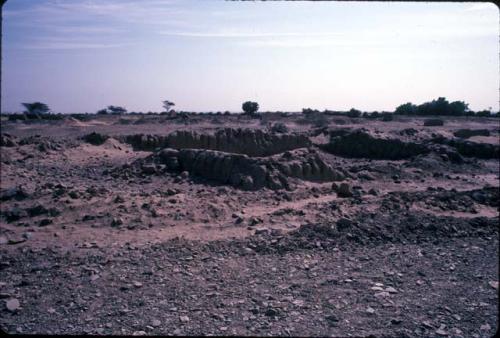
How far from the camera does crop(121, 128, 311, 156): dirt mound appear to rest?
1577cm

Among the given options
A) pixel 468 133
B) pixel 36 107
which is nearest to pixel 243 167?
pixel 468 133

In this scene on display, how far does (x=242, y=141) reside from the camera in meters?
15.9

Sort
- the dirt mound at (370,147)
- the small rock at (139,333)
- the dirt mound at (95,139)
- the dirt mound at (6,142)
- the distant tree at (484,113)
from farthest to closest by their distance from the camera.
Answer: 1. the distant tree at (484,113)
2. the dirt mound at (95,139)
3. the dirt mound at (370,147)
4. the dirt mound at (6,142)
5. the small rock at (139,333)

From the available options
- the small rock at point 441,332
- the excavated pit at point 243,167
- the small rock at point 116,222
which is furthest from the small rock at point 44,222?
the small rock at point 441,332

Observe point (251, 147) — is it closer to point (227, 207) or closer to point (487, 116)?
point (227, 207)

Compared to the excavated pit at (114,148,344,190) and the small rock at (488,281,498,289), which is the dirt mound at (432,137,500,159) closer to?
the excavated pit at (114,148,344,190)

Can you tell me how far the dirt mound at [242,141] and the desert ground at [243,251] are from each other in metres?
3.73

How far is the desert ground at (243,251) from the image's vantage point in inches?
174

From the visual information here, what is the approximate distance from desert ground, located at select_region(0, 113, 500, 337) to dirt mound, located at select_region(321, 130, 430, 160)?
431cm

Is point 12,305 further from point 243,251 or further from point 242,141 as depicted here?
point 242,141

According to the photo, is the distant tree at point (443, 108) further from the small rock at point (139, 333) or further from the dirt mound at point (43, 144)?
the small rock at point (139, 333)

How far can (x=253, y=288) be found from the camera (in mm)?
5082

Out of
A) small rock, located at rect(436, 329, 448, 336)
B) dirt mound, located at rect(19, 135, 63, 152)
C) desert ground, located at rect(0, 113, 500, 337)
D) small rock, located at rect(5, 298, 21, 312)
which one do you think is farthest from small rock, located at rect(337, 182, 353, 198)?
dirt mound, located at rect(19, 135, 63, 152)

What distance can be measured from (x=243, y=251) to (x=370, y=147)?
39.6ft
